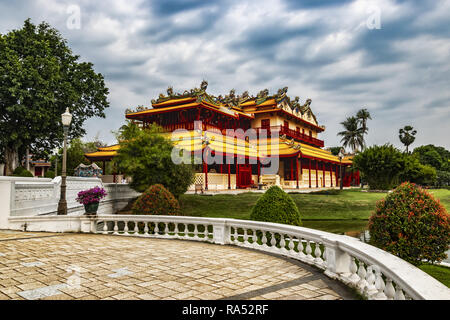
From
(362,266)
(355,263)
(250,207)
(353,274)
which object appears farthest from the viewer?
(250,207)

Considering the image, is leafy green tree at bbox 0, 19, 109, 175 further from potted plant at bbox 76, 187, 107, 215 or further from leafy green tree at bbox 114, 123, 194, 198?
potted plant at bbox 76, 187, 107, 215

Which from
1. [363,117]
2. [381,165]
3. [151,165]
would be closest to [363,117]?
[363,117]

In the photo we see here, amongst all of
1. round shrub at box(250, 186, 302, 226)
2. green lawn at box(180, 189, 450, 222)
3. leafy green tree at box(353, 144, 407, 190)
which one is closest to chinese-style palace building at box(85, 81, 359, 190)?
green lawn at box(180, 189, 450, 222)

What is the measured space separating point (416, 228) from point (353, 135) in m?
82.0

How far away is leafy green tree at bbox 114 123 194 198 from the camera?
2067cm

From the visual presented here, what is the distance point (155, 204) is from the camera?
12.9 meters

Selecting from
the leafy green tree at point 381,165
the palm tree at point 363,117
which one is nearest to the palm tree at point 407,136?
the palm tree at point 363,117

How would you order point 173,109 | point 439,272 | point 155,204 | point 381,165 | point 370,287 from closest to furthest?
point 370,287
point 439,272
point 155,204
point 173,109
point 381,165

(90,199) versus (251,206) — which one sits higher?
(90,199)

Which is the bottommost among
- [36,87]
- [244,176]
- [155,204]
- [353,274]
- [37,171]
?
[353,274]

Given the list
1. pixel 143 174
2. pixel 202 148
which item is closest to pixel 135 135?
pixel 143 174

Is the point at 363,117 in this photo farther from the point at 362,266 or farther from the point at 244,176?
the point at 362,266
